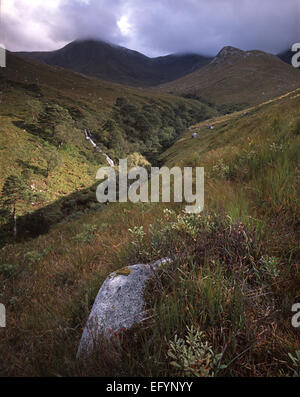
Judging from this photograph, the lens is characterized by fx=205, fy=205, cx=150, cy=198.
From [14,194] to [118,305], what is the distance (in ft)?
118

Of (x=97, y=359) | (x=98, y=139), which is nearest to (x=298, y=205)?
(x=97, y=359)

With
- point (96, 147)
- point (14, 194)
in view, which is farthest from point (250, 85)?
point (14, 194)

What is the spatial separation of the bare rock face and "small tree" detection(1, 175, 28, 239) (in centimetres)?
3461

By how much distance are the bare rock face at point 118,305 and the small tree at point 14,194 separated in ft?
114

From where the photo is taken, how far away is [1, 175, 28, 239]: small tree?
100 feet

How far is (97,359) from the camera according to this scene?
154 centimetres

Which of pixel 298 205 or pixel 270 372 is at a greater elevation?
pixel 298 205

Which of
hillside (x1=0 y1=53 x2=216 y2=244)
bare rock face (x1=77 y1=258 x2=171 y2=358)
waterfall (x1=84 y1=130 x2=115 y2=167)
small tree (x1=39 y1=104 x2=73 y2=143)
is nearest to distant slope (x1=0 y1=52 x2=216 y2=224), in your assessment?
hillside (x1=0 y1=53 x2=216 y2=244)

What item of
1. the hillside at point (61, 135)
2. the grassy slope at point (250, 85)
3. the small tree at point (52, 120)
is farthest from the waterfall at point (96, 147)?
the grassy slope at point (250, 85)

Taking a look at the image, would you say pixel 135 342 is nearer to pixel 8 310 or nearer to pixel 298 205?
pixel 298 205

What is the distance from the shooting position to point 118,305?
2.02 m

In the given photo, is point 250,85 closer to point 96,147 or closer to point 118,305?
point 96,147

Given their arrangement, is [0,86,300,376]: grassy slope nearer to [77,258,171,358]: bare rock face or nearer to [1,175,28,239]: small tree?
[77,258,171,358]: bare rock face

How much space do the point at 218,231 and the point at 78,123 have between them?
75543mm
